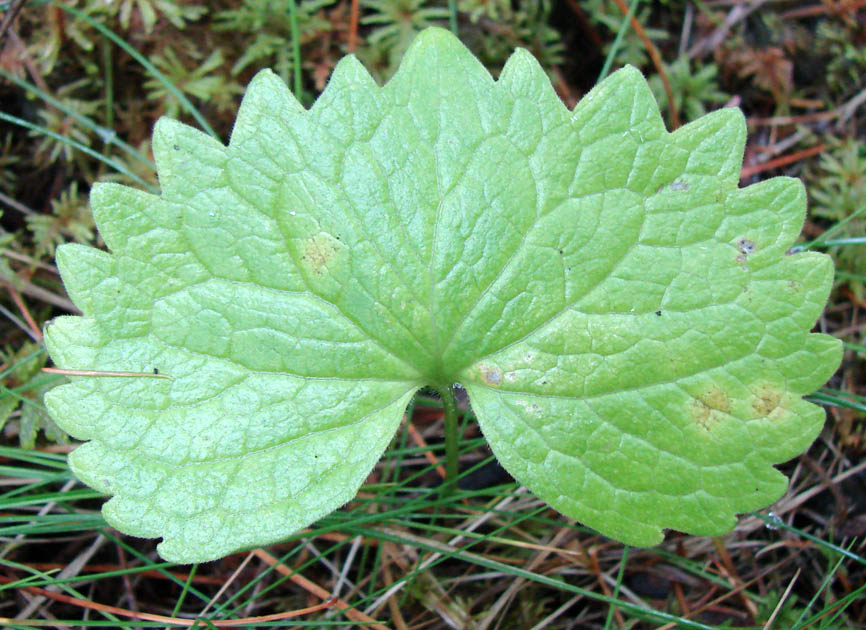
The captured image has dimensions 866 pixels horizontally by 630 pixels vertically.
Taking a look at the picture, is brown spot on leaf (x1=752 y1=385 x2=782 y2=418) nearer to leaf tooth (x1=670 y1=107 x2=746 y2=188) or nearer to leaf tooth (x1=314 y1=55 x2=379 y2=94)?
leaf tooth (x1=670 y1=107 x2=746 y2=188)

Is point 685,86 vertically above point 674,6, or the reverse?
point 674,6

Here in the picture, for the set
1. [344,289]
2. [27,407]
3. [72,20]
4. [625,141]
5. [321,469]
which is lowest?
[321,469]

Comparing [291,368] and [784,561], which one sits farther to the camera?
[784,561]

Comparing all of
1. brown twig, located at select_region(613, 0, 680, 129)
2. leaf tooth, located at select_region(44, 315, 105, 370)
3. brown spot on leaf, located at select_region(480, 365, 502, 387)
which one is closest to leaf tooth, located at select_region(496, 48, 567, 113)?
brown spot on leaf, located at select_region(480, 365, 502, 387)

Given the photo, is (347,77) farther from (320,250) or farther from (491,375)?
(491,375)

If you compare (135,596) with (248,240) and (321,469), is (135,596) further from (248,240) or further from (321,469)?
(248,240)

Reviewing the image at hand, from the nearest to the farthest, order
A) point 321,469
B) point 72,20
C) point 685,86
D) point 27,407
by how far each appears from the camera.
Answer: point 321,469 < point 27,407 < point 72,20 < point 685,86

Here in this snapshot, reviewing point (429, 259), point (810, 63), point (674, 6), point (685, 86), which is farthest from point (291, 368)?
point (810, 63)

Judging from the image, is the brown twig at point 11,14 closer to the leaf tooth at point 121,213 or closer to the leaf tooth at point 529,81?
the leaf tooth at point 121,213
